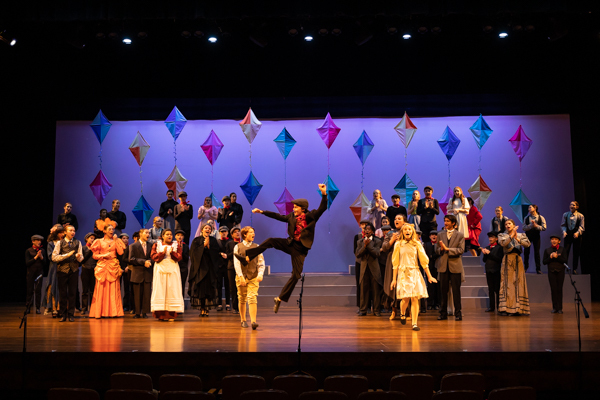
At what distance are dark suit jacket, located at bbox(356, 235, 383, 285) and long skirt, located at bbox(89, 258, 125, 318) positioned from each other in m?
4.11

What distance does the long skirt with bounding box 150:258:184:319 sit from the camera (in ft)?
28.0

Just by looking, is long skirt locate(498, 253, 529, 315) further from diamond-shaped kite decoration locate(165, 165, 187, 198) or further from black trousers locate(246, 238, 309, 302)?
diamond-shaped kite decoration locate(165, 165, 187, 198)

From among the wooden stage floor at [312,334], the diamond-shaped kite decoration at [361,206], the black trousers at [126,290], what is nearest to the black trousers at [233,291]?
the wooden stage floor at [312,334]

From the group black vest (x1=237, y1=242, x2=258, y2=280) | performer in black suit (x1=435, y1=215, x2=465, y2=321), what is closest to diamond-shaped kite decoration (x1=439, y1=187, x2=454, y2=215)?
performer in black suit (x1=435, y1=215, x2=465, y2=321)

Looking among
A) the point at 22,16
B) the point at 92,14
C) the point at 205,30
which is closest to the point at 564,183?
the point at 205,30

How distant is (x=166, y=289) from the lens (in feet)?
28.2

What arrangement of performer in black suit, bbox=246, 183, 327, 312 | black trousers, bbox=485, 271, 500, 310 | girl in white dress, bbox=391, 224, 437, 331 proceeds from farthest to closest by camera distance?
1. black trousers, bbox=485, 271, 500, 310
2. girl in white dress, bbox=391, 224, 437, 331
3. performer in black suit, bbox=246, 183, 327, 312

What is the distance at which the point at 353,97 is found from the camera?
13.6 metres

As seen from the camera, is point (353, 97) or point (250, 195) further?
point (353, 97)

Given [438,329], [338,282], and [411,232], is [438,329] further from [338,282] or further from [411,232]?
[338,282]

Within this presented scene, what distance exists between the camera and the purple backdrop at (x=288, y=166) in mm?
14023
